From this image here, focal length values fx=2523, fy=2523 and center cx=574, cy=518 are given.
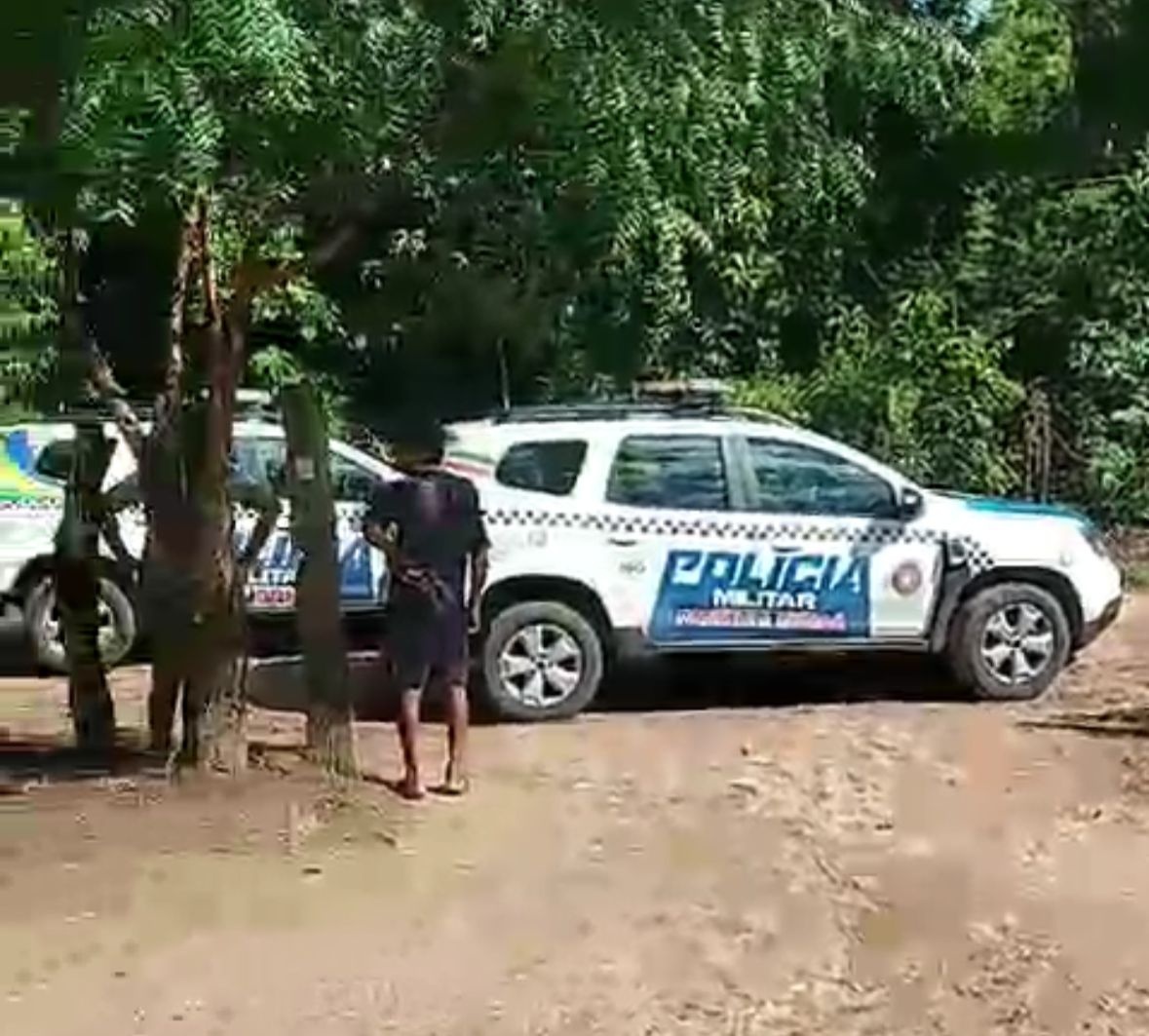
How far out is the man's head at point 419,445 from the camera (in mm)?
12008

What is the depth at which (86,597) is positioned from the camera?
11141 millimetres

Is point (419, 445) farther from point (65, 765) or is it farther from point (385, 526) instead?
point (65, 765)

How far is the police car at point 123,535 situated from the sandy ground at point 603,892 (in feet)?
4.80

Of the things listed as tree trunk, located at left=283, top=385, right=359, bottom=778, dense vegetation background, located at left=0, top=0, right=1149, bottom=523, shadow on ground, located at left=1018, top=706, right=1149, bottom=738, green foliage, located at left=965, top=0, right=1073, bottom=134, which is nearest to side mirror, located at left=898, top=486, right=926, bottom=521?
shadow on ground, located at left=1018, top=706, right=1149, bottom=738

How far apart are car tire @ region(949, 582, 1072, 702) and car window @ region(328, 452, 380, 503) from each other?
3.41 metres

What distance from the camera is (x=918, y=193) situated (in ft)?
78.4

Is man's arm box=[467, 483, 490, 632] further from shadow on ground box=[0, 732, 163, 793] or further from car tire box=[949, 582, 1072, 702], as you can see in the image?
car tire box=[949, 582, 1072, 702]

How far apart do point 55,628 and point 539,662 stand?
3.02m

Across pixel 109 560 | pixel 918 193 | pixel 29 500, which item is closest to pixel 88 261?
pixel 109 560

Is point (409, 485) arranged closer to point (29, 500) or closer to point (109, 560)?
point (109, 560)

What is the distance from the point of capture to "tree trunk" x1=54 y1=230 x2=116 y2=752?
36.3 feet

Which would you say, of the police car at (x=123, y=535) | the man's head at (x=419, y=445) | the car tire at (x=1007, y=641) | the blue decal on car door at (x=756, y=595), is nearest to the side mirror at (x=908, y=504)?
the blue decal on car door at (x=756, y=595)

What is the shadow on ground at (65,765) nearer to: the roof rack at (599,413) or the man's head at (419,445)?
the man's head at (419,445)

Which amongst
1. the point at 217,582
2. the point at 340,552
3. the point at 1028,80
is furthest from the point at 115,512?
the point at 1028,80
